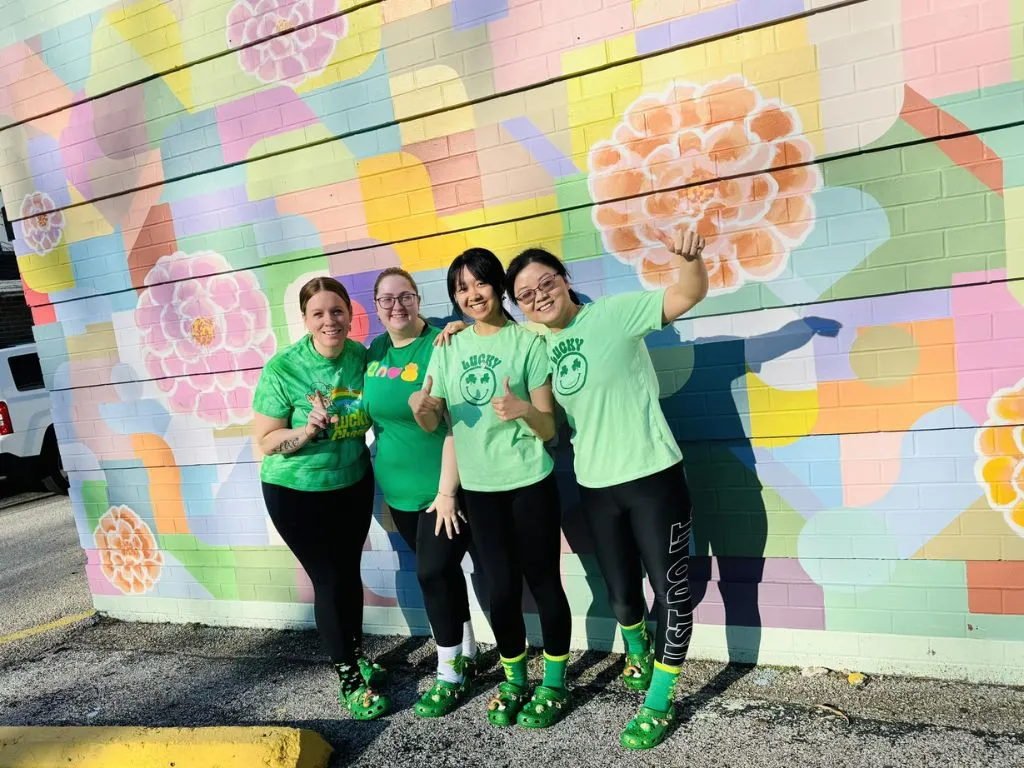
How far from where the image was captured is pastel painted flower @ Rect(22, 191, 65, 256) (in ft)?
13.3

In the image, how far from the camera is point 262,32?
3.42 metres

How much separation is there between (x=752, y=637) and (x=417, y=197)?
2.46m

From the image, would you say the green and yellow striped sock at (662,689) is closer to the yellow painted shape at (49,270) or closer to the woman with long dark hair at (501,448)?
the woman with long dark hair at (501,448)

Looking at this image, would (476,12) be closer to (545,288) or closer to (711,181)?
(711,181)

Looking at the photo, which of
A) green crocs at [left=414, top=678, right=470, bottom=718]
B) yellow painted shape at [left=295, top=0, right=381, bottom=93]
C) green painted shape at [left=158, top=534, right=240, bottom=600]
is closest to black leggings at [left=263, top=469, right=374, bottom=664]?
green crocs at [left=414, top=678, right=470, bottom=718]

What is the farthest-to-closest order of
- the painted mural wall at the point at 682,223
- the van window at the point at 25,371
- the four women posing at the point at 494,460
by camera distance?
the van window at the point at 25,371
the painted mural wall at the point at 682,223
the four women posing at the point at 494,460

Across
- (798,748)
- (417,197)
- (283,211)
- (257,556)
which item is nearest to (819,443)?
(798,748)

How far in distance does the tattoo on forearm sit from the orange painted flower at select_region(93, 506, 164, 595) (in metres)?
2.00

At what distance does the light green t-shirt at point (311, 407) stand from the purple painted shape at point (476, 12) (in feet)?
5.02

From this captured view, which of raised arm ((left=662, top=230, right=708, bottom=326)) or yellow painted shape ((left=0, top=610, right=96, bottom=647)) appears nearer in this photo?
raised arm ((left=662, top=230, right=708, bottom=326))

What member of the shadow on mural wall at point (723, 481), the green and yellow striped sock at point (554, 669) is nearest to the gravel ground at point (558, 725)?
the green and yellow striped sock at point (554, 669)

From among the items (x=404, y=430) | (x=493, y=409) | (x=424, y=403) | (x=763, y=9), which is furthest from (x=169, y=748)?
(x=763, y=9)

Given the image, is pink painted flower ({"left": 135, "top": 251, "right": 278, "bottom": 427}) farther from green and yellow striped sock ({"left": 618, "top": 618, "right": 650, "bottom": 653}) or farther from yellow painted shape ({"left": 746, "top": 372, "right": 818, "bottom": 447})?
yellow painted shape ({"left": 746, "top": 372, "right": 818, "bottom": 447})

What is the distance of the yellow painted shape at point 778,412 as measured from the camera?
2799mm
